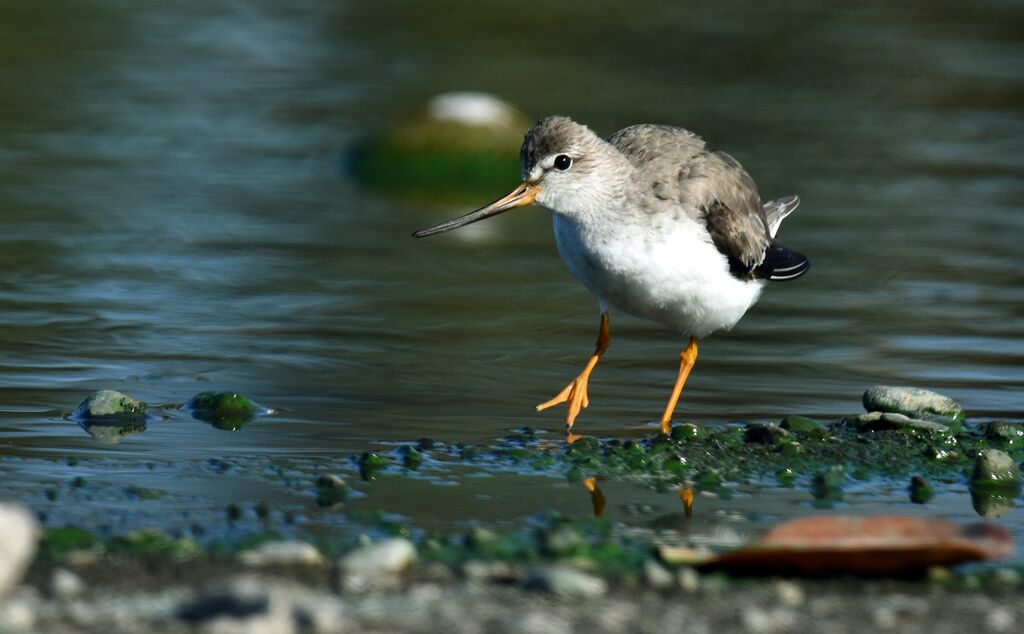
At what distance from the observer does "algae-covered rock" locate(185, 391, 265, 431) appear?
23.8ft

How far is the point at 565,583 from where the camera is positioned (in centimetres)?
464

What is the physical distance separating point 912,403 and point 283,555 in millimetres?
3591

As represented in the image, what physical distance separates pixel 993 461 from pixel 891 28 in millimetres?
19081

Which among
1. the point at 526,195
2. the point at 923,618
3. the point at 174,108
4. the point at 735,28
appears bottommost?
the point at 923,618

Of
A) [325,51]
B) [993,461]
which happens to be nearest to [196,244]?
[993,461]

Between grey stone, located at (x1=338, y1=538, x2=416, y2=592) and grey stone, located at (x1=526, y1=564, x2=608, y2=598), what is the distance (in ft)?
1.27

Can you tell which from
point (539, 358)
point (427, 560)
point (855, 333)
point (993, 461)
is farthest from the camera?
point (855, 333)

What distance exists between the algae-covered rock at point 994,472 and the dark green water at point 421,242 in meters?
0.35

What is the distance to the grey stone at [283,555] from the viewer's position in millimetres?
4855

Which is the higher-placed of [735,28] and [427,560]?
[735,28]

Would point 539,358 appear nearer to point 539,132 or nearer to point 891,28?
point 539,132

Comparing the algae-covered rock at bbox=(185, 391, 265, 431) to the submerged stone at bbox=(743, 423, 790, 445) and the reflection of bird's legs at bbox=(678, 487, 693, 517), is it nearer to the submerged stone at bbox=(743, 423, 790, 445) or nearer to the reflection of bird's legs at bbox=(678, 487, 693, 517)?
the reflection of bird's legs at bbox=(678, 487, 693, 517)

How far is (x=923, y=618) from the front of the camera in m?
4.53

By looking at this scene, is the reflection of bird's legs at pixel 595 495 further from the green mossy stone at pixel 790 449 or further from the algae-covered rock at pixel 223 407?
the algae-covered rock at pixel 223 407
